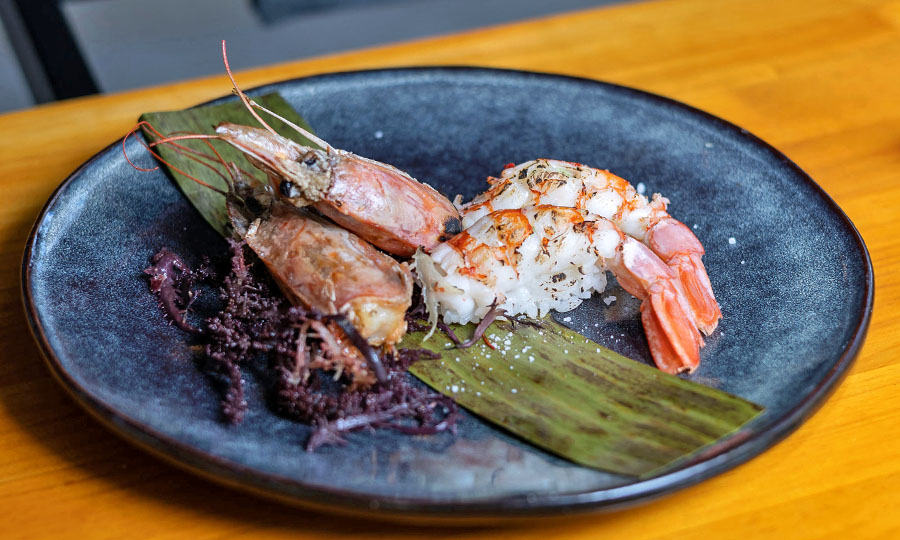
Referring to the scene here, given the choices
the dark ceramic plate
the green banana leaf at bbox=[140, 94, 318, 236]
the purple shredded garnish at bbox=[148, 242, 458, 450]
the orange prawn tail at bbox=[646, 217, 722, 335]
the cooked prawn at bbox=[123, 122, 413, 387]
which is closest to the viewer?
the dark ceramic plate

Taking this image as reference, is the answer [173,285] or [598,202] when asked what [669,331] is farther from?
[173,285]

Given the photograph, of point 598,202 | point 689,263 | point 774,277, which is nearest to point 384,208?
point 598,202

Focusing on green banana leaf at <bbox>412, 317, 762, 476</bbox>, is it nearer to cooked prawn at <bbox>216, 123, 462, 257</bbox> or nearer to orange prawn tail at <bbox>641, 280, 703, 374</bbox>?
orange prawn tail at <bbox>641, 280, 703, 374</bbox>

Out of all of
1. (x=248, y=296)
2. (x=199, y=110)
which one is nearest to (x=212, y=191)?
(x=199, y=110)

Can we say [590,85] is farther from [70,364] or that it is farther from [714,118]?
[70,364]

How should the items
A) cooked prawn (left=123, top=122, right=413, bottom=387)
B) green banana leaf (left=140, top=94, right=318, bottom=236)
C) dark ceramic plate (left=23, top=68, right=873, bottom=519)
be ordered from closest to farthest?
dark ceramic plate (left=23, top=68, right=873, bottom=519) → cooked prawn (left=123, top=122, right=413, bottom=387) → green banana leaf (left=140, top=94, right=318, bottom=236)

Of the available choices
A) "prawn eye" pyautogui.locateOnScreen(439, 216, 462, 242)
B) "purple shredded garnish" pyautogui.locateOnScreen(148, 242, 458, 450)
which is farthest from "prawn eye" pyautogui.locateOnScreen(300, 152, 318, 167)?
"prawn eye" pyautogui.locateOnScreen(439, 216, 462, 242)

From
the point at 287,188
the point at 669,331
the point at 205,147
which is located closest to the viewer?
the point at 669,331
